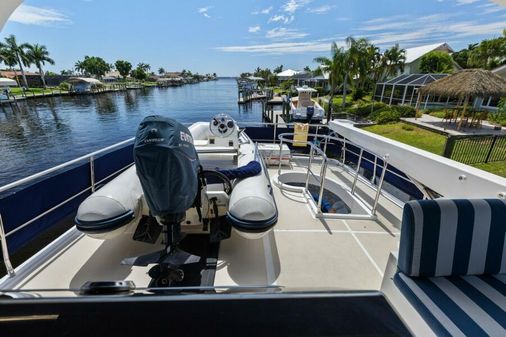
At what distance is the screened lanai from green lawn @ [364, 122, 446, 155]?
581 cm

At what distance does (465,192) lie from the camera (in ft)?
6.01

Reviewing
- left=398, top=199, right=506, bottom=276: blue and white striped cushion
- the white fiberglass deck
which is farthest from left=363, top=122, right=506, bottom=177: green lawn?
left=398, top=199, right=506, bottom=276: blue and white striped cushion

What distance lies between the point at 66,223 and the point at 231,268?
4950 millimetres

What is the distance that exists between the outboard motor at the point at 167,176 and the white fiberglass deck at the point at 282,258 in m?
0.44

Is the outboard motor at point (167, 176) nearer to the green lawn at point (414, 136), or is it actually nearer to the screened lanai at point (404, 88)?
the green lawn at point (414, 136)

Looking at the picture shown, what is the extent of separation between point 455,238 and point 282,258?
127cm

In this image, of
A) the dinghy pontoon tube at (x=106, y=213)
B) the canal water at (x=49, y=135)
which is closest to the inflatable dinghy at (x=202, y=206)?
the dinghy pontoon tube at (x=106, y=213)

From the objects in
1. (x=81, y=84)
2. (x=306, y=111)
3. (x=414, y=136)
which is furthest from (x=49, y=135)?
(x=81, y=84)

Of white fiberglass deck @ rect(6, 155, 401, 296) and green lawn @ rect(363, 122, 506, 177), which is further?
green lawn @ rect(363, 122, 506, 177)

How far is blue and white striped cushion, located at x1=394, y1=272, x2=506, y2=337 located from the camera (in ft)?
3.61

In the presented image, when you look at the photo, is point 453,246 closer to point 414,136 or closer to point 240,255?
point 240,255

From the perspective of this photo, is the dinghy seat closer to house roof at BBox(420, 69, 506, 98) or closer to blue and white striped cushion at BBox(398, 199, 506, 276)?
blue and white striped cushion at BBox(398, 199, 506, 276)

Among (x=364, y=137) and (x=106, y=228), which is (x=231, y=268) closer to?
(x=106, y=228)

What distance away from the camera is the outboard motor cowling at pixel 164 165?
1.46 m
